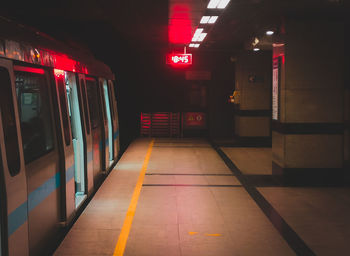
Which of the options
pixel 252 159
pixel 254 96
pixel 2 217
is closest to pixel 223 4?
pixel 252 159

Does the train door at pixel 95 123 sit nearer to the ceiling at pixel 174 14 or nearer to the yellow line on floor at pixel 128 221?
the yellow line on floor at pixel 128 221

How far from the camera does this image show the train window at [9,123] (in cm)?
370

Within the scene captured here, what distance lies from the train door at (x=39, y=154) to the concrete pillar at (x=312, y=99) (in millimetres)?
5644

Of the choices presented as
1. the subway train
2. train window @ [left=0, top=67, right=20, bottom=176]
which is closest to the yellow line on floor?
the subway train

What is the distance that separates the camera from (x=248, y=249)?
5359 mm

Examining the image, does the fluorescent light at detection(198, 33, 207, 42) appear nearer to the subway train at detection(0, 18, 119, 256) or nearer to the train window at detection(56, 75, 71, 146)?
the subway train at detection(0, 18, 119, 256)

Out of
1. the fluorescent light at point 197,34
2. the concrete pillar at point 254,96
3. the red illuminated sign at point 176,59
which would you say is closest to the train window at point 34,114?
the fluorescent light at point 197,34

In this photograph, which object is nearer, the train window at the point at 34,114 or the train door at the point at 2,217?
the train door at the point at 2,217

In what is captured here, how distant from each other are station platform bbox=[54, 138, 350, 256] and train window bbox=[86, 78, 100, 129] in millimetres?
1505

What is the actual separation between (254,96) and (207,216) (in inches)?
401

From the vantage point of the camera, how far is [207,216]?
6805 mm

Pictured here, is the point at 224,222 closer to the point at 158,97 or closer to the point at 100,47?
the point at 158,97

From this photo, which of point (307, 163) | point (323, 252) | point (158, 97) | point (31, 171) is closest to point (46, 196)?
point (31, 171)

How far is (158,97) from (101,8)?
37.6ft
